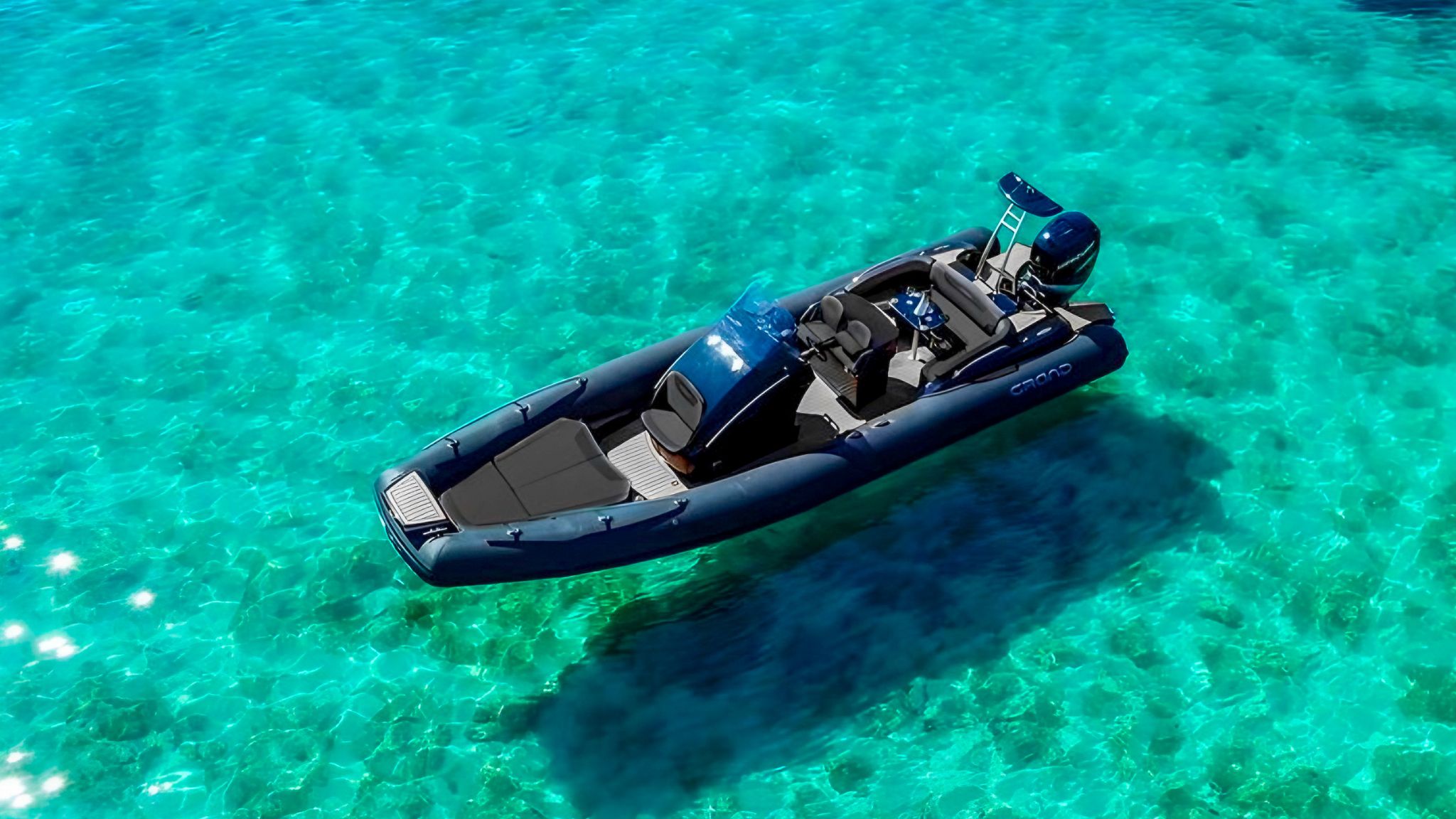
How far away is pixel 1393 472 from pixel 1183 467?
2.39m

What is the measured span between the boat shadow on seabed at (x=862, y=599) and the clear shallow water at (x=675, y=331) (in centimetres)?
5

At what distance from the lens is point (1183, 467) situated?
14516 mm

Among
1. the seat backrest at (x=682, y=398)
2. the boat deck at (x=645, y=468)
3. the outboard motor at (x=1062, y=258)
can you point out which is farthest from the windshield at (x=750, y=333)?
the outboard motor at (x=1062, y=258)

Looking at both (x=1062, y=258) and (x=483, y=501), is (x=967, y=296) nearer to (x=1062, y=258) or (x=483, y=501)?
(x=1062, y=258)

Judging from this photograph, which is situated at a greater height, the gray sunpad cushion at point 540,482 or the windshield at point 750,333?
the windshield at point 750,333

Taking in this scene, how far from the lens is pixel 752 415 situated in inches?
502

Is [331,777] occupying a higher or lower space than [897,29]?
lower

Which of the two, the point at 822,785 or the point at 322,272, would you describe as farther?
the point at 322,272

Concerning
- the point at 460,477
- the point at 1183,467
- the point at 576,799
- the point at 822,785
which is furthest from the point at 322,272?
the point at 1183,467

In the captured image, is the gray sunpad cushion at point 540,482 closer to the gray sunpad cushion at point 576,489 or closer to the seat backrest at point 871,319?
the gray sunpad cushion at point 576,489

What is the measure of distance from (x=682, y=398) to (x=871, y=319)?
2.52 metres

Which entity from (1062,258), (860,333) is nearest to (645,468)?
(860,333)

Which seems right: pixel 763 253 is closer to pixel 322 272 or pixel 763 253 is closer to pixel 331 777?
pixel 322 272

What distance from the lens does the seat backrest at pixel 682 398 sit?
1283cm
